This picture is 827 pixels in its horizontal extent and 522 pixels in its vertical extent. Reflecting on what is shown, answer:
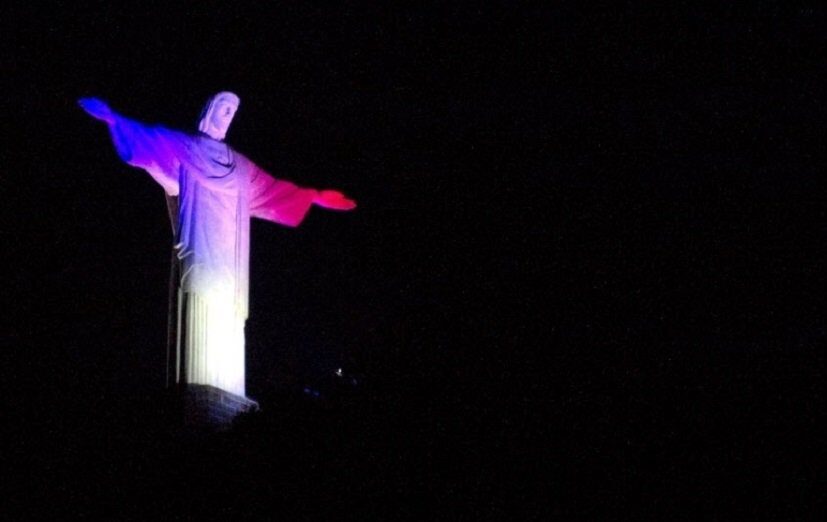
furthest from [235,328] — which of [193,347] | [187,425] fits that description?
[187,425]

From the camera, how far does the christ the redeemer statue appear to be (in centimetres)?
1057

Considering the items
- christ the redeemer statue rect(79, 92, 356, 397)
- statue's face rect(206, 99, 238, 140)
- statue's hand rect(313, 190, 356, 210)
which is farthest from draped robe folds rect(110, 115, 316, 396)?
statue's hand rect(313, 190, 356, 210)

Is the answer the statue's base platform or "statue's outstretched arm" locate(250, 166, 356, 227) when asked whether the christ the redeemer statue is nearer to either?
"statue's outstretched arm" locate(250, 166, 356, 227)

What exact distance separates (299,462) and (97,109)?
174 inches

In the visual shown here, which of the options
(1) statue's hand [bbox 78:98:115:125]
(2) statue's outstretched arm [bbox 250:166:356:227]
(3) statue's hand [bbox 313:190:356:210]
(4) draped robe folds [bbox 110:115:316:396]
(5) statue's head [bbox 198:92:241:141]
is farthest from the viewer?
(3) statue's hand [bbox 313:190:356:210]

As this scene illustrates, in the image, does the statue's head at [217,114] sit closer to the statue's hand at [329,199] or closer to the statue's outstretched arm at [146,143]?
the statue's outstretched arm at [146,143]

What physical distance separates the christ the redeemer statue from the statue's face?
12 millimetres

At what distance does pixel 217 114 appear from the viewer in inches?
464

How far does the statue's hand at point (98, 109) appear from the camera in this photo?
34.1 feet

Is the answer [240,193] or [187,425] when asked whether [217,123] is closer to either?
[240,193]

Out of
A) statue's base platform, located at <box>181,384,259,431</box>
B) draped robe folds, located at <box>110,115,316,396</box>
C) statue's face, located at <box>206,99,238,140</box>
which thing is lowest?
statue's base platform, located at <box>181,384,259,431</box>

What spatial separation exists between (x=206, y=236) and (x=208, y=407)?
2.03 metres

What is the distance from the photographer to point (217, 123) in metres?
11.8

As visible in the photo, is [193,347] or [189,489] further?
[193,347]
